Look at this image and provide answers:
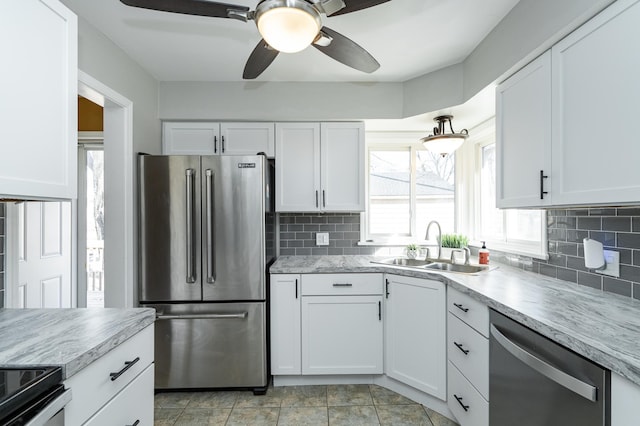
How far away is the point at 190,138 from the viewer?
2.62 metres

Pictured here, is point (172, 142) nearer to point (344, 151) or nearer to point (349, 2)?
point (344, 151)

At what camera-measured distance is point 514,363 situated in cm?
126

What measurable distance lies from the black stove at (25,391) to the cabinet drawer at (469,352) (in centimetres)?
166

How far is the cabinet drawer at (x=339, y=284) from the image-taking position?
2273 mm

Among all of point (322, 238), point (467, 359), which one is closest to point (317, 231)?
point (322, 238)

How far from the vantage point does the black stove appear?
694mm

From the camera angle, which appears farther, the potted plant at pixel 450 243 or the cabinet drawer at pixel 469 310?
the potted plant at pixel 450 243

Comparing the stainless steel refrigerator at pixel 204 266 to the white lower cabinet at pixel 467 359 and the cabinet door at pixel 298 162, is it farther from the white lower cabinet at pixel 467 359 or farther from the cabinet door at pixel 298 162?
the white lower cabinet at pixel 467 359

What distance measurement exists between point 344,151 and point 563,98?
1.55 meters

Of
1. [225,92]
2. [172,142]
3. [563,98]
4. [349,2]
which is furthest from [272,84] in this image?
[563,98]

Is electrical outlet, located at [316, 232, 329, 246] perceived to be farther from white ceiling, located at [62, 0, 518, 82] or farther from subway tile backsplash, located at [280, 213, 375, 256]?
white ceiling, located at [62, 0, 518, 82]

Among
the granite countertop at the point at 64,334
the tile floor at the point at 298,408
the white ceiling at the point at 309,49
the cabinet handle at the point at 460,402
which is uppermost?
the white ceiling at the point at 309,49

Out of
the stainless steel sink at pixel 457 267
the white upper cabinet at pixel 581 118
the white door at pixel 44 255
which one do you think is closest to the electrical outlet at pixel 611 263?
the white upper cabinet at pixel 581 118

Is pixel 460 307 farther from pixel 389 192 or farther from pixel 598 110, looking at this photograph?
pixel 389 192
